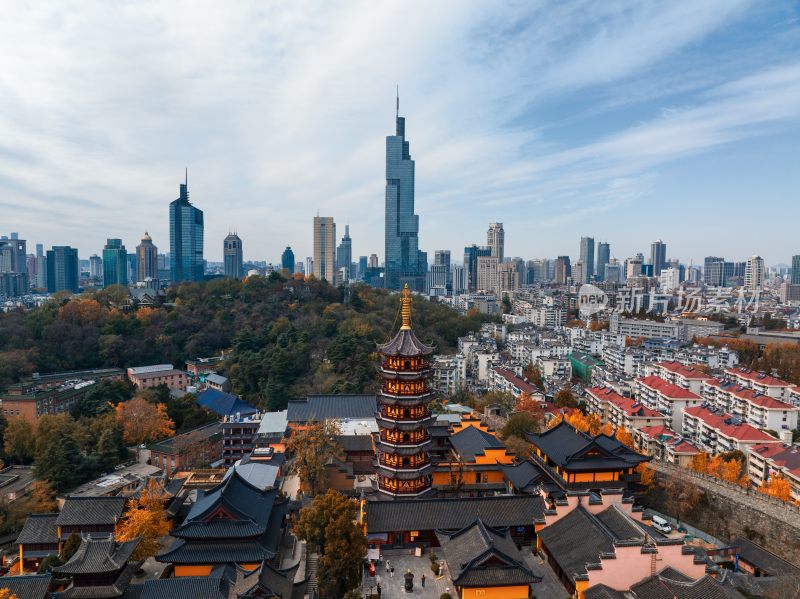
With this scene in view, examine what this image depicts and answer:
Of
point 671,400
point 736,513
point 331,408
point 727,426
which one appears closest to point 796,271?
point 671,400

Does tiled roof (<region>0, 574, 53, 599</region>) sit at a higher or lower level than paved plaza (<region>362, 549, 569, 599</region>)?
higher

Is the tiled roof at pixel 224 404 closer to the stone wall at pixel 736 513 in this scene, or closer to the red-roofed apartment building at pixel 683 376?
the stone wall at pixel 736 513

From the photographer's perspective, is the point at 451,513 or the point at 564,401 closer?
the point at 451,513

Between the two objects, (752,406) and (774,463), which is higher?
(752,406)

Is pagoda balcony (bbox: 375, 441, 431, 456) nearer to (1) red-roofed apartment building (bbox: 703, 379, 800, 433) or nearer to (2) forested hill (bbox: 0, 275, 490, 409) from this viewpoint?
(2) forested hill (bbox: 0, 275, 490, 409)

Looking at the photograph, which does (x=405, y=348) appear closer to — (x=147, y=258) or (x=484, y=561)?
(x=484, y=561)

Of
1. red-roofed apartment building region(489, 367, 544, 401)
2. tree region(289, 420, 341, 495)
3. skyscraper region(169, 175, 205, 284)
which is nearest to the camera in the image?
tree region(289, 420, 341, 495)

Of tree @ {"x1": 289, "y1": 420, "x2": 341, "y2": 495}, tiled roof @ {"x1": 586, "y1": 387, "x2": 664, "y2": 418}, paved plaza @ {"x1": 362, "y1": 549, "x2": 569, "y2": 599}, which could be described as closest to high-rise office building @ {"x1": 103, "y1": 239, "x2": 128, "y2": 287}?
tree @ {"x1": 289, "y1": 420, "x2": 341, "y2": 495}
